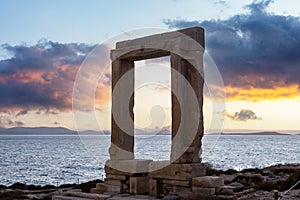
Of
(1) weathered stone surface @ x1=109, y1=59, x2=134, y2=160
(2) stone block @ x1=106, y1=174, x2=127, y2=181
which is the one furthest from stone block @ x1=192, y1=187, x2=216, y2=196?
(1) weathered stone surface @ x1=109, y1=59, x2=134, y2=160

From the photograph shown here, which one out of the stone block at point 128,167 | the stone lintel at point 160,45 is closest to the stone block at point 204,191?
the stone block at point 128,167

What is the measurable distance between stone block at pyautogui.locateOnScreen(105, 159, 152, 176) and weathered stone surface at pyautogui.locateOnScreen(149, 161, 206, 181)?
62cm

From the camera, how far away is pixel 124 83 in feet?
54.4

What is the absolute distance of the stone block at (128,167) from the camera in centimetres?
1530

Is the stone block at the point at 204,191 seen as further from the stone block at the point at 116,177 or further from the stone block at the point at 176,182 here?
the stone block at the point at 116,177

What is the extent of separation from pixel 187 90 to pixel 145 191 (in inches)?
142

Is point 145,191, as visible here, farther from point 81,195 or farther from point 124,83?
point 124,83

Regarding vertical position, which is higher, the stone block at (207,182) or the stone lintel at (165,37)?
the stone lintel at (165,37)

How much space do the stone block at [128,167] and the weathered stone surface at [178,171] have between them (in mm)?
617

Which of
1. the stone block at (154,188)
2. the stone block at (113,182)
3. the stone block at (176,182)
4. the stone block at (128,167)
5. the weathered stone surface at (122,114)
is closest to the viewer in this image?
the stone block at (176,182)

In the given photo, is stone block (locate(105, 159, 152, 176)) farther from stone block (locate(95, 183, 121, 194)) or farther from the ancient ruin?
stone block (locate(95, 183, 121, 194))

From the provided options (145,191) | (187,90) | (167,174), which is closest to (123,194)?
(145,191)

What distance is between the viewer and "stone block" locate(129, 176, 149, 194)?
49.5 ft

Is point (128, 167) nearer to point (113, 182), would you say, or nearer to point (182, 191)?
point (113, 182)
